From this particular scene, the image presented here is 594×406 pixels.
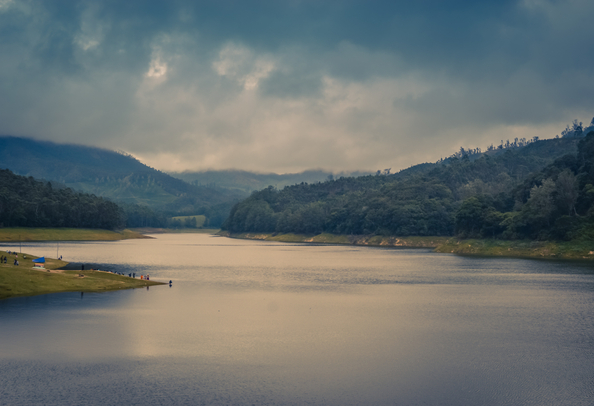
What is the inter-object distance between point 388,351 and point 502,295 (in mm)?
38016

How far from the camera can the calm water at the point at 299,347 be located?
29875 millimetres

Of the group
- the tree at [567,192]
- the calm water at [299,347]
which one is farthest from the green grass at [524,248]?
the calm water at [299,347]

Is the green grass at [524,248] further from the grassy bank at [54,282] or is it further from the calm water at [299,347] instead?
the grassy bank at [54,282]

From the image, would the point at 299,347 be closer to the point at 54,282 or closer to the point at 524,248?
the point at 54,282

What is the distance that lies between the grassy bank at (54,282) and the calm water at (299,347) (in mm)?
3321

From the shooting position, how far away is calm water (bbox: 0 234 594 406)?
98.0ft

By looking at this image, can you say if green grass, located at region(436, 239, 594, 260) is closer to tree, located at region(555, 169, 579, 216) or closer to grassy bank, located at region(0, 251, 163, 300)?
tree, located at region(555, 169, 579, 216)

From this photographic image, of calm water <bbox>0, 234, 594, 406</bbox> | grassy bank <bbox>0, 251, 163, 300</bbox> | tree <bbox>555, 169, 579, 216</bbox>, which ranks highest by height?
tree <bbox>555, 169, 579, 216</bbox>

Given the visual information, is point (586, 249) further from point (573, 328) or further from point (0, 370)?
point (0, 370)

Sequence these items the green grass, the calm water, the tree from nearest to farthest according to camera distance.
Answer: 1. the calm water
2. the green grass
3. the tree

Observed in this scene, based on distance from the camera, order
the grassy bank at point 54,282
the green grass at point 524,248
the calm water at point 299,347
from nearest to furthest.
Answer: the calm water at point 299,347
the grassy bank at point 54,282
the green grass at point 524,248

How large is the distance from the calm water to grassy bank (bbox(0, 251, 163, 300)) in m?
3.32

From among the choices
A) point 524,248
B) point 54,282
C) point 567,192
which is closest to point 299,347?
point 54,282

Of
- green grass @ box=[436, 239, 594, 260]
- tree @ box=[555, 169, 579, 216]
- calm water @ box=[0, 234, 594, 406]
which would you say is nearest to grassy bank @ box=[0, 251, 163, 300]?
calm water @ box=[0, 234, 594, 406]
